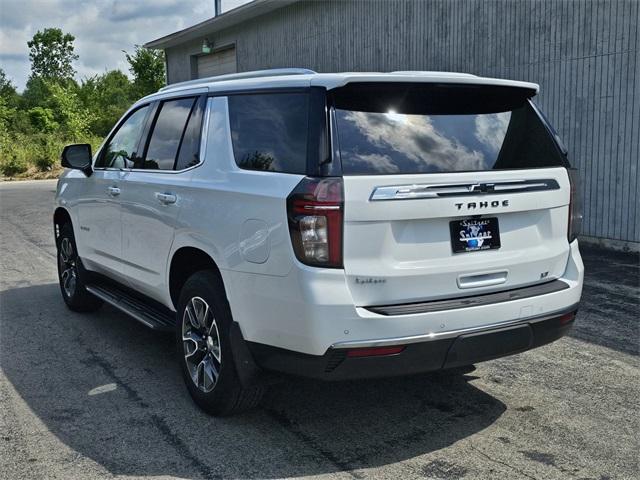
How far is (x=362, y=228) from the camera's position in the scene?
10.6ft

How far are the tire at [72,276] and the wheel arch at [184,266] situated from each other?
2.01m

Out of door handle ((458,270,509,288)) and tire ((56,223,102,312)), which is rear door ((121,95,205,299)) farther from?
door handle ((458,270,509,288))

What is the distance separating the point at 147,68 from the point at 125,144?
45.1m

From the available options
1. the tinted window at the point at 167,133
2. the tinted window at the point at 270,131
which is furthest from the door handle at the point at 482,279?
the tinted window at the point at 167,133

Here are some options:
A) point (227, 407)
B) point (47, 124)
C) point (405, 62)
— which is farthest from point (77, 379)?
point (47, 124)

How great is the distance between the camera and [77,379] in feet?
15.4

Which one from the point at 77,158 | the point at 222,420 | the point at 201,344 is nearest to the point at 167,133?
the point at 77,158

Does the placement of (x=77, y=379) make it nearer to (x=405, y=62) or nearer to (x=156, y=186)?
(x=156, y=186)

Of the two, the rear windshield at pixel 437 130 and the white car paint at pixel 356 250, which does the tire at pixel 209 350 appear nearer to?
the white car paint at pixel 356 250

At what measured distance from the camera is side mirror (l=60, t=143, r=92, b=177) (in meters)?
5.82

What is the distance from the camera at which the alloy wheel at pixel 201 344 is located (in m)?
3.94

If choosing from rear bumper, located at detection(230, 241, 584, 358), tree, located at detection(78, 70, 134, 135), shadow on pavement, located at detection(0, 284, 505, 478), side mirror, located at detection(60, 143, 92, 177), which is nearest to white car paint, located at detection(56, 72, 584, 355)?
rear bumper, located at detection(230, 241, 584, 358)

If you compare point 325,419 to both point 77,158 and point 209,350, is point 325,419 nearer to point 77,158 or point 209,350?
point 209,350

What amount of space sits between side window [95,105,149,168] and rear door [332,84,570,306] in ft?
7.82
